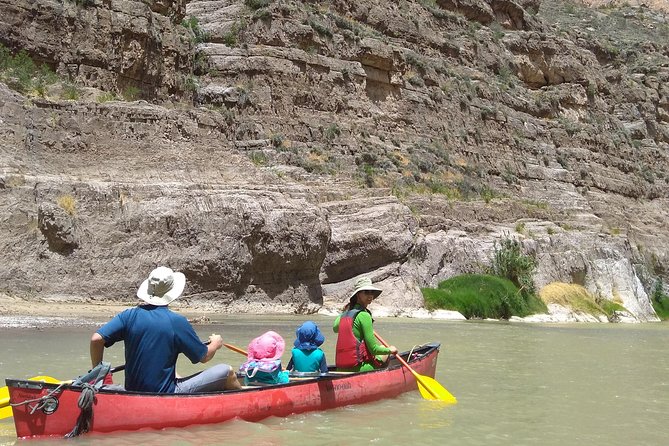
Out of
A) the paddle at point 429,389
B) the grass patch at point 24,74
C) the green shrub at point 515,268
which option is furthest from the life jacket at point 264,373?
the green shrub at point 515,268

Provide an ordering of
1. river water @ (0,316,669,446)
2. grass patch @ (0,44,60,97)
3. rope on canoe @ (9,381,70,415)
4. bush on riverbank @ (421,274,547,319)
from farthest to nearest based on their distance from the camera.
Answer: bush on riverbank @ (421,274,547,319)
grass patch @ (0,44,60,97)
river water @ (0,316,669,446)
rope on canoe @ (9,381,70,415)

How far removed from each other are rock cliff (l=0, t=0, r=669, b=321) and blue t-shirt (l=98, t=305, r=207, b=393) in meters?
12.7

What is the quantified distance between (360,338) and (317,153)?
20.0 metres

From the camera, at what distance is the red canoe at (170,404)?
6.05m

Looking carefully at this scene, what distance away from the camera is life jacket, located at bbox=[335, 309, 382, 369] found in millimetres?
8758

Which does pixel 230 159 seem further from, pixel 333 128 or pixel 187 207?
pixel 333 128

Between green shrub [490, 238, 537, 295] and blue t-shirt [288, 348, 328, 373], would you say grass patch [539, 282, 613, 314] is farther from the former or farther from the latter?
blue t-shirt [288, 348, 328, 373]

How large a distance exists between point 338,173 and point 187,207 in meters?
8.56

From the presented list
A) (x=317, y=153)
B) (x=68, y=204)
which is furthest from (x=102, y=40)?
(x=317, y=153)

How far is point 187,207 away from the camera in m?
20.2

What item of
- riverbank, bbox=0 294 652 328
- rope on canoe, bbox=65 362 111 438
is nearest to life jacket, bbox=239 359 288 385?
rope on canoe, bbox=65 362 111 438

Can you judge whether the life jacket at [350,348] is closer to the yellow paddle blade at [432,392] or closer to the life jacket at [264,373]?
the yellow paddle blade at [432,392]

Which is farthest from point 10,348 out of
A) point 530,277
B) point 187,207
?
point 530,277

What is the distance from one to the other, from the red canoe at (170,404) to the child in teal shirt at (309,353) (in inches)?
11.9
